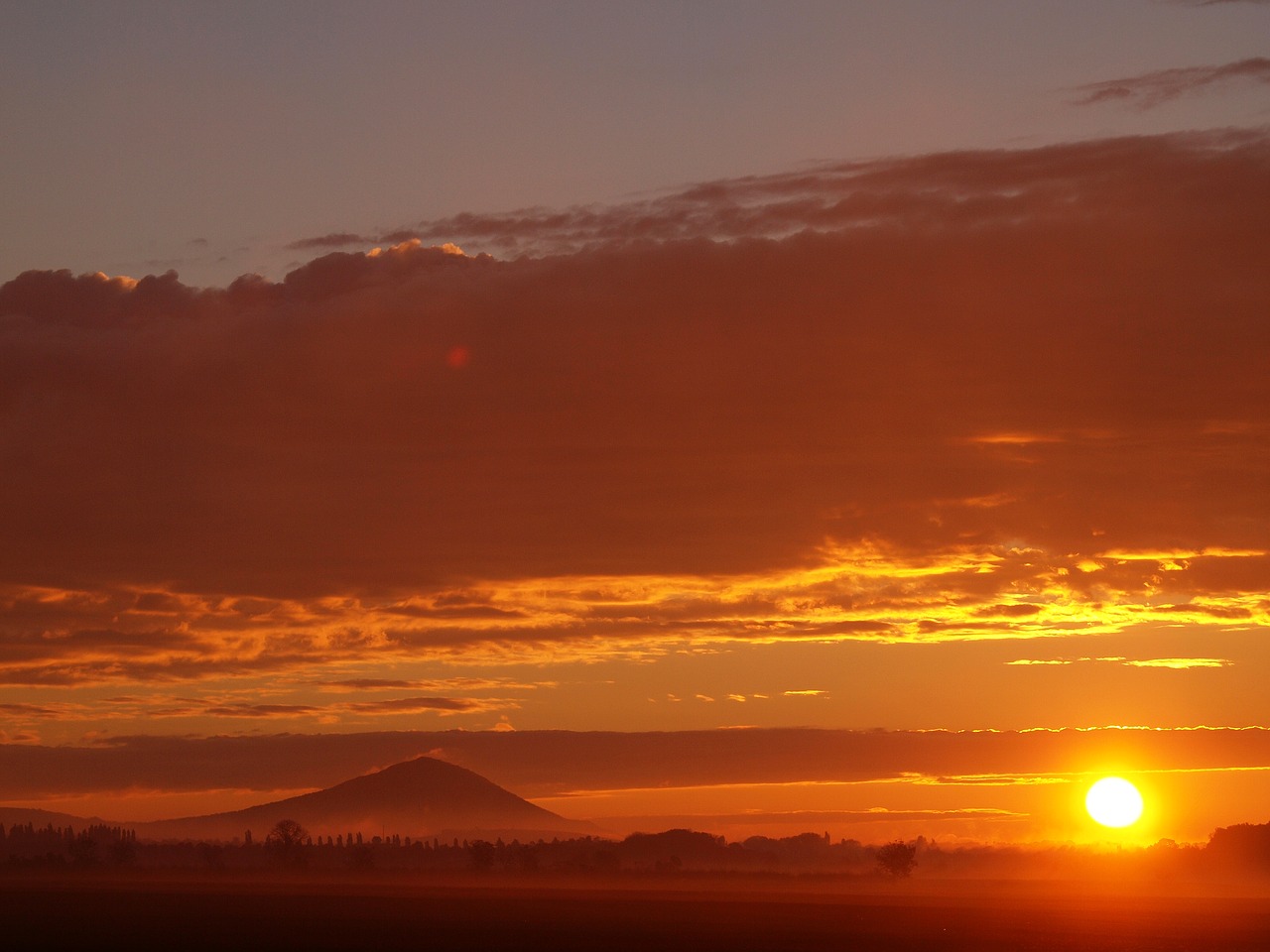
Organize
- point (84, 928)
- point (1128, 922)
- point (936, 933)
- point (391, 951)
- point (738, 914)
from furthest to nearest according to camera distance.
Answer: point (738, 914)
point (1128, 922)
point (936, 933)
point (84, 928)
point (391, 951)

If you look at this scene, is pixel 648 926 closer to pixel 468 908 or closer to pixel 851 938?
pixel 851 938

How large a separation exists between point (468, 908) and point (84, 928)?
63.9 meters

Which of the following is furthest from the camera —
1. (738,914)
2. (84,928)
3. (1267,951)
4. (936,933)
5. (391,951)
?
(738,914)

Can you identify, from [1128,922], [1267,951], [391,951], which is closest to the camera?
[391,951]

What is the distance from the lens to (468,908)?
188 metres

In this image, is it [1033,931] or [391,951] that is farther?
[1033,931]

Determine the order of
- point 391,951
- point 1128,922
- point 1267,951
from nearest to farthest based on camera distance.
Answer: point 391,951, point 1267,951, point 1128,922

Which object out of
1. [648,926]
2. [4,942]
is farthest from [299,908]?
[4,942]

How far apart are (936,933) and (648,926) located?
88.3ft

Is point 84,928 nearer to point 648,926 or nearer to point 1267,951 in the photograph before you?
point 648,926

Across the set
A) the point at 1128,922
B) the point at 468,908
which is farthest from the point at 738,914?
the point at 1128,922

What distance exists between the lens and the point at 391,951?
105 m

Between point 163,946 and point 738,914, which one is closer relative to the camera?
point 163,946

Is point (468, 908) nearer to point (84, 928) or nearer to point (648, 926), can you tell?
point (648, 926)
